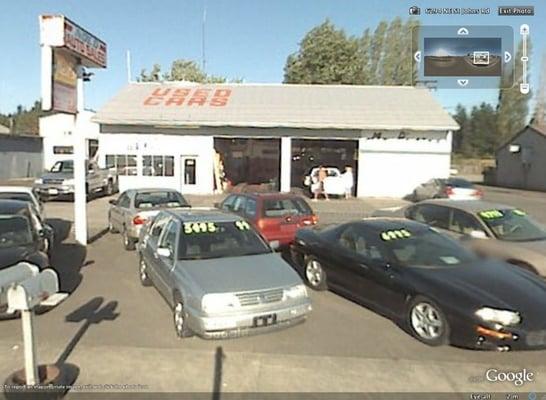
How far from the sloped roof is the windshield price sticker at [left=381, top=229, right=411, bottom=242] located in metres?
16.8

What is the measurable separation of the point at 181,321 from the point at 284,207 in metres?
5.05

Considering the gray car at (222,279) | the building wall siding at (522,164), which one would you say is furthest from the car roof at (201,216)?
the building wall siding at (522,164)

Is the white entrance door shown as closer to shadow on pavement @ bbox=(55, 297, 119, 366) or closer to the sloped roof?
the sloped roof

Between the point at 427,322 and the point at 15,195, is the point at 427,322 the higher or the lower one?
the lower one

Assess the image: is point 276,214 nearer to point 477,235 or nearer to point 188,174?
point 477,235

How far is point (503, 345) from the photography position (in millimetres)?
4891

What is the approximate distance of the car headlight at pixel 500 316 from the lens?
4.91 metres

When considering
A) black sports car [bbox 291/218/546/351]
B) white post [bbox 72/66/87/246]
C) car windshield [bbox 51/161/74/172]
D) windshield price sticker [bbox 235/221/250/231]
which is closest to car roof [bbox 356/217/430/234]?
black sports car [bbox 291/218/546/351]

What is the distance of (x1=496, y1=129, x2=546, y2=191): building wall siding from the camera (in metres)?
33.2

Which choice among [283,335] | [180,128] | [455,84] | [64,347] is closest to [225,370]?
[283,335]

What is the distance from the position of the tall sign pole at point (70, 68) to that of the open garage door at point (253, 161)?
54.8 ft

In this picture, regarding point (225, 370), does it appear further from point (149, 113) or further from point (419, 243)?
point (149, 113)

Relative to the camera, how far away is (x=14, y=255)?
664 centimetres

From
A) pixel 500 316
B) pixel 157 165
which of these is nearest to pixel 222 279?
pixel 500 316
